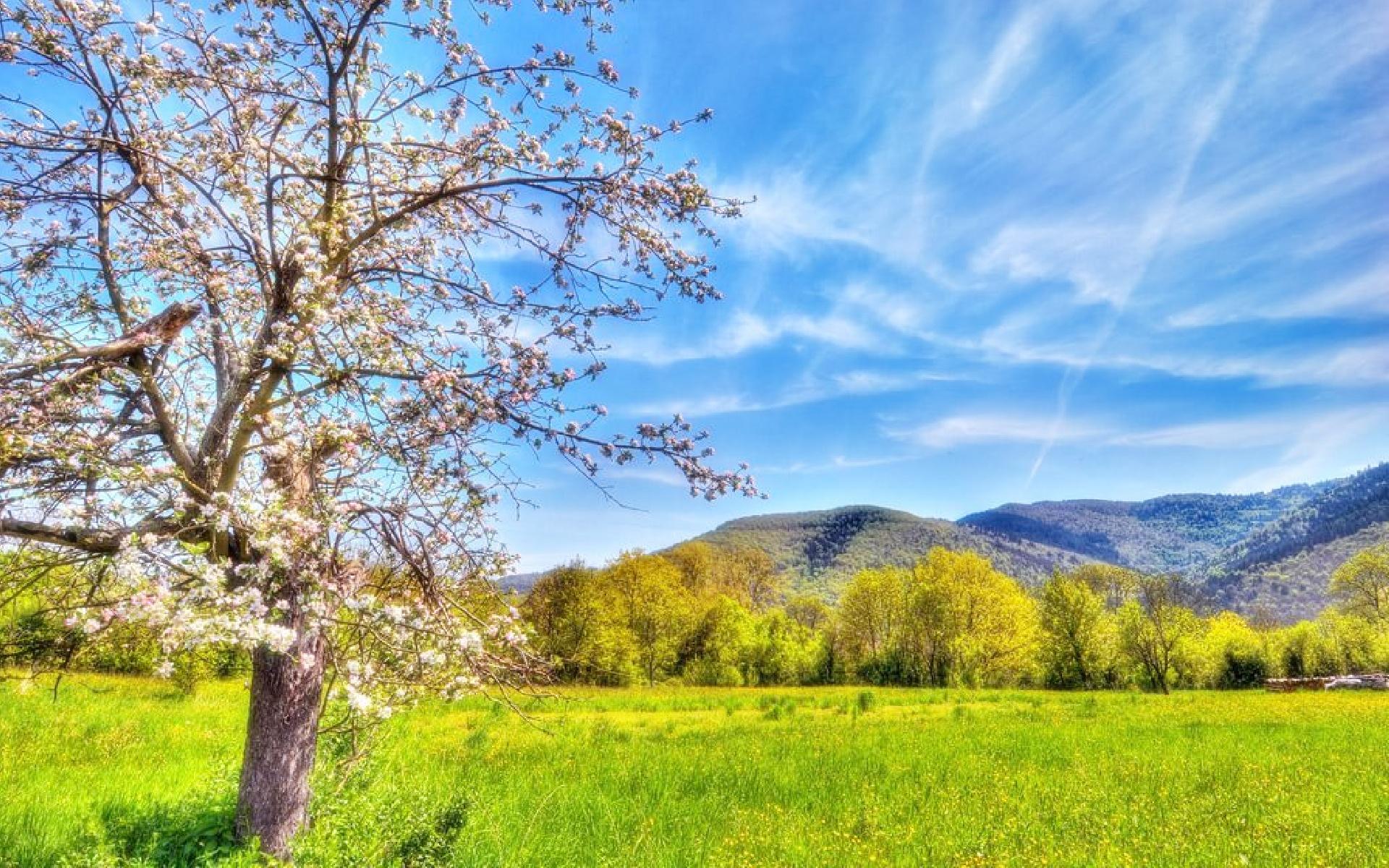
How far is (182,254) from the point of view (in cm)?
494

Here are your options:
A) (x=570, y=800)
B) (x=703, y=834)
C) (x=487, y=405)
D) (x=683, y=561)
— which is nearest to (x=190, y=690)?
(x=570, y=800)

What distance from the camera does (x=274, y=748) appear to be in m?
5.61

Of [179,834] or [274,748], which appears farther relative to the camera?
[179,834]

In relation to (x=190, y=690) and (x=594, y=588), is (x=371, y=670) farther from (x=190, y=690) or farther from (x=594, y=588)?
(x=594, y=588)

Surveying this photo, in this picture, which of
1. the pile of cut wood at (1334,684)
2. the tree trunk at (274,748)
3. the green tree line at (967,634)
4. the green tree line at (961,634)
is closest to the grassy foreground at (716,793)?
the tree trunk at (274,748)

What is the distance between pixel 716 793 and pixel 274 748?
7.37 m

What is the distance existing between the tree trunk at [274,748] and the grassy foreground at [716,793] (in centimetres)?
25

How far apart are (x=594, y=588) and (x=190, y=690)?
24077mm

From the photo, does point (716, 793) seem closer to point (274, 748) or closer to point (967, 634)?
point (274, 748)

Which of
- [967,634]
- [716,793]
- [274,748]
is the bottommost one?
[967,634]

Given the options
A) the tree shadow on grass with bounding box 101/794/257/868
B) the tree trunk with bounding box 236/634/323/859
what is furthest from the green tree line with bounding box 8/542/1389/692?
the tree trunk with bounding box 236/634/323/859

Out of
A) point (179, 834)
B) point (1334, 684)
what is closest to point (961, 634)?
point (1334, 684)

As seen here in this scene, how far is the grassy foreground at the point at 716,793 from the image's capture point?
7.05m

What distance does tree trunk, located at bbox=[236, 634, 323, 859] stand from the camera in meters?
5.58
